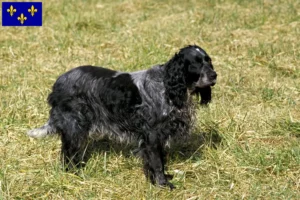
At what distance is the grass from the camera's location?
4.69 metres

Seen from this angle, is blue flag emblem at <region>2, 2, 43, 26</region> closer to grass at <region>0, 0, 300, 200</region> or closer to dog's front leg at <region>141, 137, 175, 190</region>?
grass at <region>0, 0, 300, 200</region>

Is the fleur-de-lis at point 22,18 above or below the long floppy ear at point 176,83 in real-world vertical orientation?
below

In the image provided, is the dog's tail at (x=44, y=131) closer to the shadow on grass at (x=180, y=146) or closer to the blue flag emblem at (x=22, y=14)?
the shadow on grass at (x=180, y=146)

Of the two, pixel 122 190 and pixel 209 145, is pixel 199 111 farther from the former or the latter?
pixel 122 190

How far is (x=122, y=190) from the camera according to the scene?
15.1 feet

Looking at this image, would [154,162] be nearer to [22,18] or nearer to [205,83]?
[205,83]

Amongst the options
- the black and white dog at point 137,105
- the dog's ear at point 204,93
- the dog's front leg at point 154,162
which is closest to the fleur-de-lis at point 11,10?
the black and white dog at point 137,105

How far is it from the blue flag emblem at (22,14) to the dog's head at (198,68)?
20.4 ft

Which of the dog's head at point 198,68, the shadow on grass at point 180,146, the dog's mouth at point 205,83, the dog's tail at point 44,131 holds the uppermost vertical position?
the dog's head at point 198,68

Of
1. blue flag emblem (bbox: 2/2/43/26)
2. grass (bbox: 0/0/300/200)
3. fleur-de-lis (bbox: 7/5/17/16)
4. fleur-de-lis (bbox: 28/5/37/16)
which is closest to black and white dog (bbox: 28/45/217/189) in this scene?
grass (bbox: 0/0/300/200)

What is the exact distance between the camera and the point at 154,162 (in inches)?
194

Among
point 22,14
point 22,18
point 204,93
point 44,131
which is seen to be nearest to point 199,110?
point 204,93

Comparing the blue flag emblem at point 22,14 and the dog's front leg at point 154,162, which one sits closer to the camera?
the dog's front leg at point 154,162

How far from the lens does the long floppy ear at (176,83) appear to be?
4.84m
